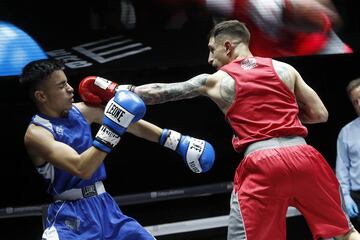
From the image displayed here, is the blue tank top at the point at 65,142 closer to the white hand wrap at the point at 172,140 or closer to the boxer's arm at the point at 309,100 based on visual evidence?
the white hand wrap at the point at 172,140

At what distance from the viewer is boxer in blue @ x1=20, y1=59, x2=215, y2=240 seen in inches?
98.6

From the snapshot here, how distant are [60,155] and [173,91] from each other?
0.68 metres

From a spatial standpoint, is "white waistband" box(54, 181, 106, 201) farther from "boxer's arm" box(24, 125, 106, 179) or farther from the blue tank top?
"boxer's arm" box(24, 125, 106, 179)

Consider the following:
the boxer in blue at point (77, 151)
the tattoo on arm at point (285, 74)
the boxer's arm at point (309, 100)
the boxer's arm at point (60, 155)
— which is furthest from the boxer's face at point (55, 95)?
the boxer's arm at point (309, 100)

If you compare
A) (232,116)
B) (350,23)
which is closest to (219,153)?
(350,23)

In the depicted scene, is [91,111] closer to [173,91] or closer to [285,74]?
[173,91]

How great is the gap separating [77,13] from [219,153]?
1649 mm

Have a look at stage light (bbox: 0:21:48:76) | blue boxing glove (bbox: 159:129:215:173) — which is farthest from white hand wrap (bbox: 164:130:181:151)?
stage light (bbox: 0:21:48:76)

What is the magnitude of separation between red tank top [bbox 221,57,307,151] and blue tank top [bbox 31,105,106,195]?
0.67m

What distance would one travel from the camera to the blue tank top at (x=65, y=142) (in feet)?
8.91

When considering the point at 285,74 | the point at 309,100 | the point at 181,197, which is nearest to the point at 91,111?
the point at 285,74

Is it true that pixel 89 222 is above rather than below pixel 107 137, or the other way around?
below

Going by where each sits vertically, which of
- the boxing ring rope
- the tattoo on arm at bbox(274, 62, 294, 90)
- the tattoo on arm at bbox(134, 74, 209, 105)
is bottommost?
the boxing ring rope

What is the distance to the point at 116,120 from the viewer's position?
2.49 metres
